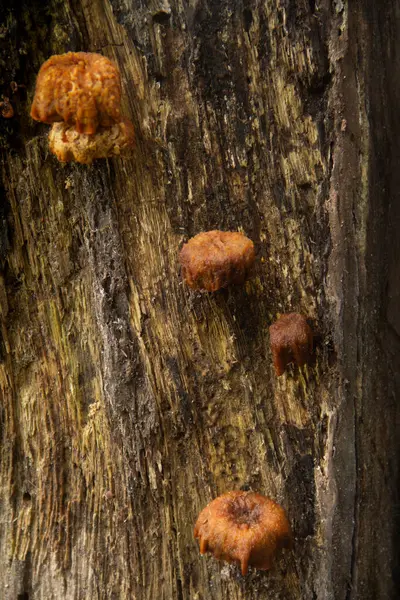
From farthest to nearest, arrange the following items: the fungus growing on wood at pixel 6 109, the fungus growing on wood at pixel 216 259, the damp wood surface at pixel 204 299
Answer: the fungus growing on wood at pixel 6 109
the damp wood surface at pixel 204 299
the fungus growing on wood at pixel 216 259

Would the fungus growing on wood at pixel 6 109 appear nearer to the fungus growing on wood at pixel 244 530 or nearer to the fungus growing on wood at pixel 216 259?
the fungus growing on wood at pixel 216 259

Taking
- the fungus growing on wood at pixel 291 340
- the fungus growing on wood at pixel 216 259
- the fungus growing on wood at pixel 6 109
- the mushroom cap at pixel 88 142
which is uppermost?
the fungus growing on wood at pixel 6 109

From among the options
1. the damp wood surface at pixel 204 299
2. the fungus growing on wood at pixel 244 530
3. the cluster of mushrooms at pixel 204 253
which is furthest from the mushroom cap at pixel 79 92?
the fungus growing on wood at pixel 244 530

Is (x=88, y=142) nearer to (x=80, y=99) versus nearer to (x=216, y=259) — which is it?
(x=80, y=99)

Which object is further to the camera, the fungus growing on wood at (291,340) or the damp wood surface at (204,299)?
the damp wood surface at (204,299)

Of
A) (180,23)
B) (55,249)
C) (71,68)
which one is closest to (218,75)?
(180,23)

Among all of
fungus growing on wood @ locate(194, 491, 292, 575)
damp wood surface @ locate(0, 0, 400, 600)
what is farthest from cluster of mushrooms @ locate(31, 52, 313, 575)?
damp wood surface @ locate(0, 0, 400, 600)
